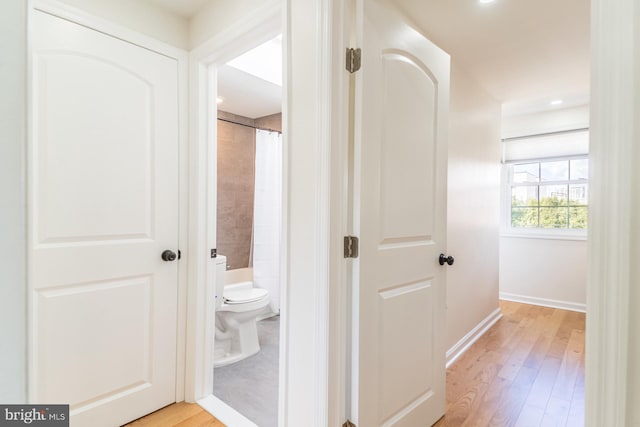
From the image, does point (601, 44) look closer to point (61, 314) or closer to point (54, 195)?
point (54, 195)

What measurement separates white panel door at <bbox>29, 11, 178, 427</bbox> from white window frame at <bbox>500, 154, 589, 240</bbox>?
405 centimetres

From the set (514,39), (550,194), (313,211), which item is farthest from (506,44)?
(550,194)

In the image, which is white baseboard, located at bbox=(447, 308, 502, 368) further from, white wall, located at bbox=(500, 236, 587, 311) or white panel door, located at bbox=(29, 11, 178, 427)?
white panel door, located at bbox=(29, 11, 178, 427)

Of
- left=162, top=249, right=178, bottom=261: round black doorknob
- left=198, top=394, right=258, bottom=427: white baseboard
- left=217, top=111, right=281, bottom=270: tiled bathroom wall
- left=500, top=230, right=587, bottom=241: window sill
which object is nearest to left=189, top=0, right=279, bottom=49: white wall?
left=162, top=249, right=178, bottom=261: round black doorknob

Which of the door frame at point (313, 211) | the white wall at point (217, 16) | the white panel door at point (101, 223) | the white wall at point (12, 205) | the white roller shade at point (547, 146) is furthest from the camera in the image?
the white roller shade at point (547, 146)

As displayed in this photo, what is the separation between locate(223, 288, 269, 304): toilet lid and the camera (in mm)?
2428

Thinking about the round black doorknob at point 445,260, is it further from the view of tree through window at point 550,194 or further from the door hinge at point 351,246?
the view of tree through window at point 550,194

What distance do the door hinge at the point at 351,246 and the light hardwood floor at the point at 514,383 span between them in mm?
1226

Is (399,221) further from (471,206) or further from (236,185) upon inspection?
(236,185)

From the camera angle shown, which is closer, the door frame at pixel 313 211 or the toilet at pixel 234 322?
the door frame at pixel 313 211

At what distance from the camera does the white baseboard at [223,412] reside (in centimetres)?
166

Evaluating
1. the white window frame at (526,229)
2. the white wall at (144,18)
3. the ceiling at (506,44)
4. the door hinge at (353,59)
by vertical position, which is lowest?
the white window frame at (526,229)

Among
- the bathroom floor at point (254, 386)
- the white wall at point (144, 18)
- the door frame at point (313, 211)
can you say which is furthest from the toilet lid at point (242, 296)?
the white wall at point (144, 18)

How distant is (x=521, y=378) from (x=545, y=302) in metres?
2.10
